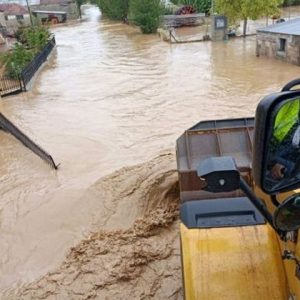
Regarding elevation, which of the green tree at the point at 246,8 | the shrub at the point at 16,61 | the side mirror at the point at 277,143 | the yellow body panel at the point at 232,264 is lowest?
the shrub at the point at 16,61

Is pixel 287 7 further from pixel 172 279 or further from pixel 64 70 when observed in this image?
pixel 172 279

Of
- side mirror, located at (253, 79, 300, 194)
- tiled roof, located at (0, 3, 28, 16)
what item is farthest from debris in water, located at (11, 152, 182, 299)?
tiled roof, located at (0, 3, 28, 16)

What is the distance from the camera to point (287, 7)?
151 feet

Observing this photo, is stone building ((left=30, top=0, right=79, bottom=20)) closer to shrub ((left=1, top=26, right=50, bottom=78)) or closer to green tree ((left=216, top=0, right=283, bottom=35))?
shrub ((left=1, top=26, right=50, bottom=78))

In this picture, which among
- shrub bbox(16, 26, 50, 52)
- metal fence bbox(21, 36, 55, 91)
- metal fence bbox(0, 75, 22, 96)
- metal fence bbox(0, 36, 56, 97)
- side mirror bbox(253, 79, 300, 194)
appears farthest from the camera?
shrub bbox(16, 26, 50, 52)

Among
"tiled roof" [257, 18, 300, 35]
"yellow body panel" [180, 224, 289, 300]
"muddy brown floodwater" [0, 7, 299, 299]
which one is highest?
"yellow body panel" [180, 224, 289, 300]

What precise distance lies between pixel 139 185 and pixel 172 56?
17734 mm

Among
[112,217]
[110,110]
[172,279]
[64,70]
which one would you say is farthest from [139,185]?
[64,70]

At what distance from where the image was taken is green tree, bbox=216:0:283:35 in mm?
26906

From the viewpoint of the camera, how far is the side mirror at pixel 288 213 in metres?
1.70

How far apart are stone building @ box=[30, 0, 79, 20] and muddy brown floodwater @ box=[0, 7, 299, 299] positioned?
3346 cm

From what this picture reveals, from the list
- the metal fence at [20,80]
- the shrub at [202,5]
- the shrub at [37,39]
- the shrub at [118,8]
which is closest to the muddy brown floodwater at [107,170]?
the metal fence at [20,80]

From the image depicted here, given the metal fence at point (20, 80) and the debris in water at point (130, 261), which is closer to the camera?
the debris in water at point (130, 261)

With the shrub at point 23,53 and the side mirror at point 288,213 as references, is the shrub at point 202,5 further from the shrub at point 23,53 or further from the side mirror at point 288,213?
the side mirror at point 288,213
